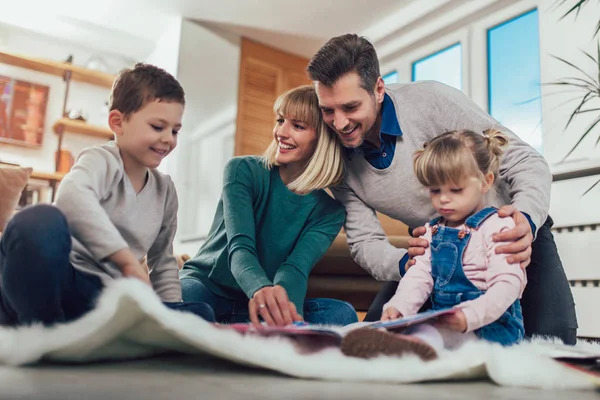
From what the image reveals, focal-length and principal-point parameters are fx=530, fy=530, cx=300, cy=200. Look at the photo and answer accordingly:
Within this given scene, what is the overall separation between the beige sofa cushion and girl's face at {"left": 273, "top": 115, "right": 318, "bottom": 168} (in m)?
1.08

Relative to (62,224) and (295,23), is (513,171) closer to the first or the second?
(62,224)

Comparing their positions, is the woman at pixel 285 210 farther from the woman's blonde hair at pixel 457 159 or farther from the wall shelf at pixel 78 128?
→ the wall shelf at pixel 78 128

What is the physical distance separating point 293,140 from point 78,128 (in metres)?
3.22

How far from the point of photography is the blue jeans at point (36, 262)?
30.2 inches

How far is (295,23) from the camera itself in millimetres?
4090

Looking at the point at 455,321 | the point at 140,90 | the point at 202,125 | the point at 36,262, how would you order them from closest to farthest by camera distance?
the point at 36,262 < the point at 455,321 < the point at 140,90 < the point at 202,125

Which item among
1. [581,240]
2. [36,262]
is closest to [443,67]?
[581,240]

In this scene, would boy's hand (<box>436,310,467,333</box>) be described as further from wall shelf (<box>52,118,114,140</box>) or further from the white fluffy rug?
wall shelf (<box>52,118,114,140</box>)

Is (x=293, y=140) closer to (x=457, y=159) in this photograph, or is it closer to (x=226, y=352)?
(x=457, y=159)

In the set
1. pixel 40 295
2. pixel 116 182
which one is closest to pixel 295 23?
pixel 116 182

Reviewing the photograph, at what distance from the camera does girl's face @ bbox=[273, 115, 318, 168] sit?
4.34 ft

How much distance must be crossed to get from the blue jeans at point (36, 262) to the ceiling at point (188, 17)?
3.31m

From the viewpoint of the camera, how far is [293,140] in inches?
52.3

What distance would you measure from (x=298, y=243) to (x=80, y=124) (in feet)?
10.4
